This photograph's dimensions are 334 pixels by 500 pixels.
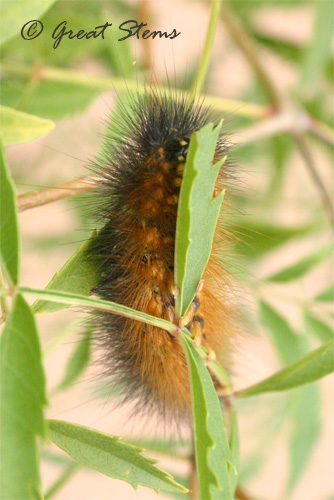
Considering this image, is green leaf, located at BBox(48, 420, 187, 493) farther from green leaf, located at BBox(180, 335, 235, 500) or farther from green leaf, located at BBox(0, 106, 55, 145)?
green leaf, located at BBox(0, 106, 55, 145)

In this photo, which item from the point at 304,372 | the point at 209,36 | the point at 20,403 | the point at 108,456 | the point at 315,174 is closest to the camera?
the point at 20,403

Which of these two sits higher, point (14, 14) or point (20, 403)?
point (14, 14)

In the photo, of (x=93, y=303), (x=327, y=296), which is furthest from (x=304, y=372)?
(x=327, y=296)

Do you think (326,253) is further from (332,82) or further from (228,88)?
(228,88)

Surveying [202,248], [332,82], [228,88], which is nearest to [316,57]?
[332,82]

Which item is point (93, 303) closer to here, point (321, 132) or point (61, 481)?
point (61, 481)

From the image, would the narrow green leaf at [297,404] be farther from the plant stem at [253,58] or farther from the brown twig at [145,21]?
the brown twig at [145,21]
